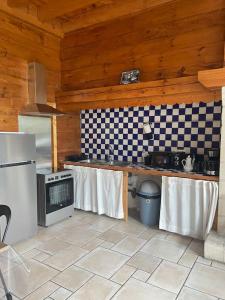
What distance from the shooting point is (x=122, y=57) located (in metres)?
3.00

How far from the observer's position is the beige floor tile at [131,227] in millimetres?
2820

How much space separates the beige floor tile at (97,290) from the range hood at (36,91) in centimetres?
199

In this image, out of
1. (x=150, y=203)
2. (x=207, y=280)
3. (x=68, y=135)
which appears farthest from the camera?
(x=68, y=135)

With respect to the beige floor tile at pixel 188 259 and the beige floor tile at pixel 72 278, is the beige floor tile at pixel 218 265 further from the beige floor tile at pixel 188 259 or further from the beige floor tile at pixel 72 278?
the beige floor tile at pixel 72 278

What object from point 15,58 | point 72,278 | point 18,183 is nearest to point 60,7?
point 15,58

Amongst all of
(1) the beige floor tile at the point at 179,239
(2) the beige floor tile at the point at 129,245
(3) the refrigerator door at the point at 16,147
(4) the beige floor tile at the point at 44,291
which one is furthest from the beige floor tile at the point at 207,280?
(3) the refrigerator door at the point at 16,147

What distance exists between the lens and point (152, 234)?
2748 millimetres

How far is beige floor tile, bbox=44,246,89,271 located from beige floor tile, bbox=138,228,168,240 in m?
0.73

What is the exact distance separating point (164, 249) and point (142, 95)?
5.71ft

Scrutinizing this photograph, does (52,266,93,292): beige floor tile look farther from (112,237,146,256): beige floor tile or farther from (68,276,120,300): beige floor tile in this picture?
(112,237,146,256): beige floor tile

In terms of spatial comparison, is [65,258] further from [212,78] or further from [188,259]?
[212,78]

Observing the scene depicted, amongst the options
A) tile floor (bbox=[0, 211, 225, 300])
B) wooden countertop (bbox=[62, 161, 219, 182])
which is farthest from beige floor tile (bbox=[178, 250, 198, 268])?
wooden countertop (bbox=[62, 161, 219, 182])

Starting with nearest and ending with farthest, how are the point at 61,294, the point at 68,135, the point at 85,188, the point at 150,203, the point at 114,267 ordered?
the point at 61,294
the point at 114,267
the point at 150,203
the point at 85,188
the point at 68,135

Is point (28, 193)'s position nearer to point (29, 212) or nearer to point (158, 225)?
point (29, 212)
